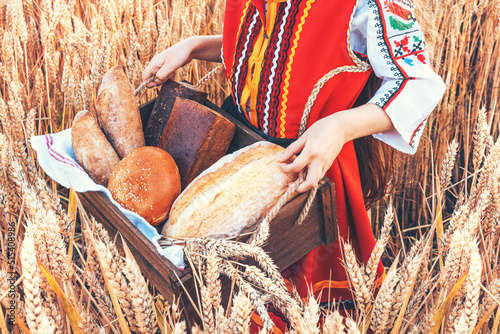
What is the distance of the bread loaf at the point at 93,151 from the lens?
0.98 metres

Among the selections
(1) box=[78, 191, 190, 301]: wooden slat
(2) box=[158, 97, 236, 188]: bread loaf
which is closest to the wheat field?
(1) box=[78, 191, 190, 301]: wooden slat

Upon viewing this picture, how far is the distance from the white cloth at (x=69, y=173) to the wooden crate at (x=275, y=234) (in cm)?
1

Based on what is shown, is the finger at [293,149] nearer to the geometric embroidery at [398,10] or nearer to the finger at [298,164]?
the finger at [298,164]

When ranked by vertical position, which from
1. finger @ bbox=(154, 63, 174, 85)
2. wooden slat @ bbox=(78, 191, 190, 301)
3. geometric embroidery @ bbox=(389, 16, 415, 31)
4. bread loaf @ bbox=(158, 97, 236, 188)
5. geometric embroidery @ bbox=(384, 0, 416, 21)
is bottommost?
wooden slat @ bbox=(78, 191, 190, 301)

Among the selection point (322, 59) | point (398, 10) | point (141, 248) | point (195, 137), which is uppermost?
point (398, 10)

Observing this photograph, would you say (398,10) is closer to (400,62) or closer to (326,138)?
(400,62)

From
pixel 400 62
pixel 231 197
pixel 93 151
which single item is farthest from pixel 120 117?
pixel 400 62

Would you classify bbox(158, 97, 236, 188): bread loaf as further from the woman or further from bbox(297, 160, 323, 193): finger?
bbox(297, 160, 323, 193): finger

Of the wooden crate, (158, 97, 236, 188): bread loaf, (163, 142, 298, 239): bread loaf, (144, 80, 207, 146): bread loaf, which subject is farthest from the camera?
(144, 80, 207, 146): bread loaf

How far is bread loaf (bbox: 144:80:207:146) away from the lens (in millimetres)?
1104

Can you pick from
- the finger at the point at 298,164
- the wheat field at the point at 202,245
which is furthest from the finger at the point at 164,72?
the finger at the point at 298,164

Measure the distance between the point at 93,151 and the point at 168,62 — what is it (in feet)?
1.12

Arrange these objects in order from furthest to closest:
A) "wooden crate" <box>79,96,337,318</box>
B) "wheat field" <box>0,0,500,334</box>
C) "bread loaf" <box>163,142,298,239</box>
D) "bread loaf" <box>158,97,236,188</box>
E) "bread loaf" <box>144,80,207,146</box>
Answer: "bread loaf" <box>144,80,207,146</box> < "bread loaf" <box>158,97,236,188</box> < "bread loaf" <box>163,142,298,239</box> < "wooden crate" <box>79,96,337,318</box> < "wheat field" <box>0,0,500,334</box>

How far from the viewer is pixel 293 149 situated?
84 cm
